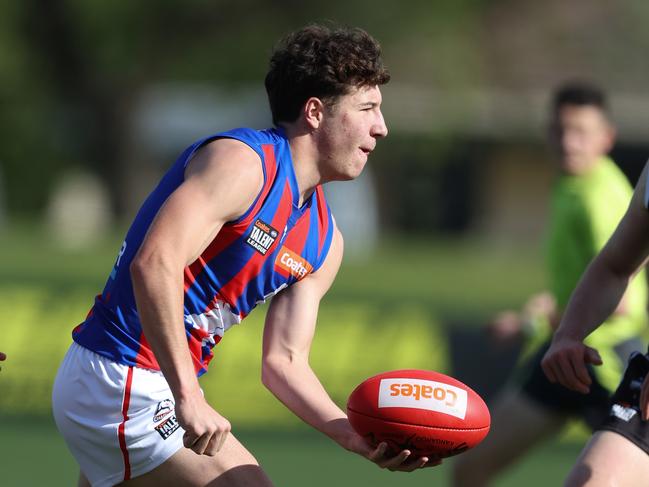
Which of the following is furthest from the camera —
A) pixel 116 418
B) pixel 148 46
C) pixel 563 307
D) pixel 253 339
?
pixel 148 46

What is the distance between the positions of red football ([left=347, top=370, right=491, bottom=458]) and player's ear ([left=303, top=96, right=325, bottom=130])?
849 millimetres

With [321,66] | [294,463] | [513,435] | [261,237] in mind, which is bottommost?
[294,463]

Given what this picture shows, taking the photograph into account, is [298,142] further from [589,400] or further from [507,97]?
[507,97]

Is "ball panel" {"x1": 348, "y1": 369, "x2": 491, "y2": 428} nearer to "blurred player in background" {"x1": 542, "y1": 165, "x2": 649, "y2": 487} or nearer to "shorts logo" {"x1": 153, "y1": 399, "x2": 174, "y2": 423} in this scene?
"blurred player in background" {"x1": 542, "y1": 165, "x2": 649, "y2": 487}

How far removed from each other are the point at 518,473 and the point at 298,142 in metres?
5.09

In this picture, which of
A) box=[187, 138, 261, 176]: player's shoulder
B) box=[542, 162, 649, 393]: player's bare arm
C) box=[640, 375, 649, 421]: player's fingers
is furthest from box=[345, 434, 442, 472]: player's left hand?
box=[187, 138, 261, 176]: player's shoulder

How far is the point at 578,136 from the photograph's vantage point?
6.25 metres

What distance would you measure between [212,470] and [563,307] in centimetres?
268

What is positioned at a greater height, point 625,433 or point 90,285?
point 625,433

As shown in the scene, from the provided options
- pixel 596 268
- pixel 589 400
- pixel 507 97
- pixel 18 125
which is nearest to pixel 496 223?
pixel 507 97

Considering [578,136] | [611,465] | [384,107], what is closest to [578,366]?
[611,465]

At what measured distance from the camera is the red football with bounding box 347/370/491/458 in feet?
13.1

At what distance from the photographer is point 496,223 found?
92.0ft

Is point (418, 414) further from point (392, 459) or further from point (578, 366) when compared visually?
point (578, 366)
